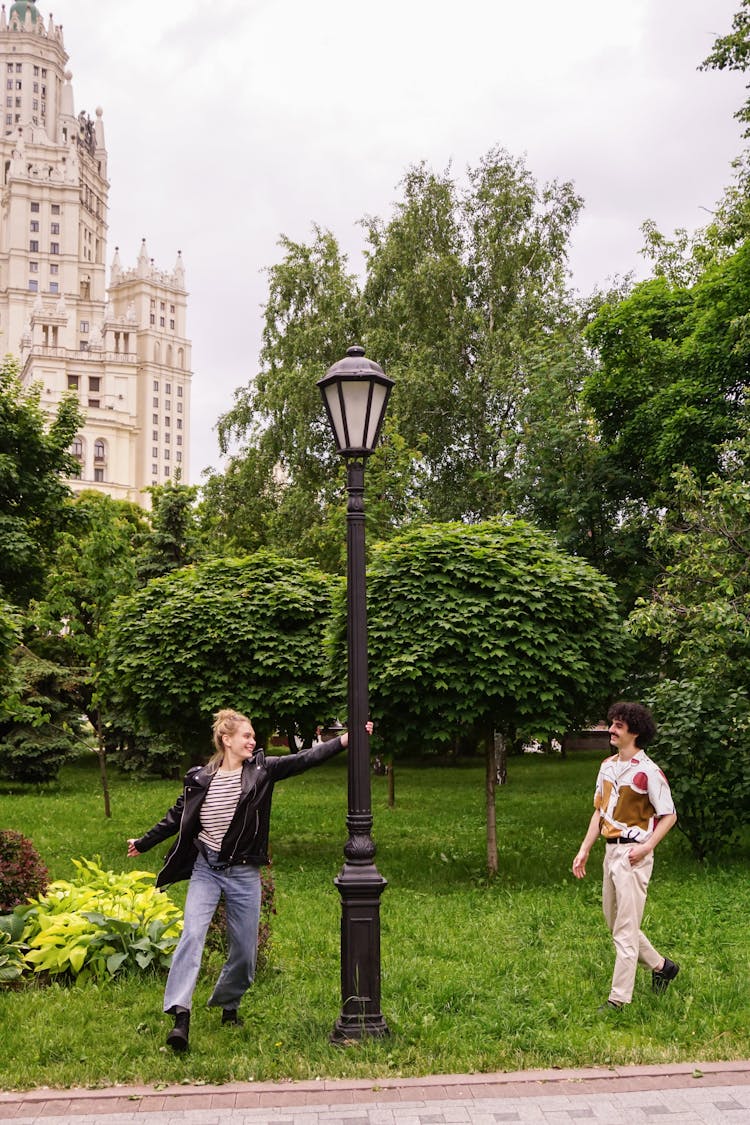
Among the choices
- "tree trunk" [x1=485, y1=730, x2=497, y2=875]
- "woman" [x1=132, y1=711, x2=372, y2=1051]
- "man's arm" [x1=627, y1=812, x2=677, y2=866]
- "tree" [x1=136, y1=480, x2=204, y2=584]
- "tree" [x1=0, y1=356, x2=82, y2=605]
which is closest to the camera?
"woman" [x1=132, y1=711, x2=372, y2=1051]

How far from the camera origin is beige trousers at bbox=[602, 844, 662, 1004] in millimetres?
7305

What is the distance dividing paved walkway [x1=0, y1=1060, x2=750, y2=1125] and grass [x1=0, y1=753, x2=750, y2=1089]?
0.18 meters

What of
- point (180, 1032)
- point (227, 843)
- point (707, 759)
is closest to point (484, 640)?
point (707, 759)

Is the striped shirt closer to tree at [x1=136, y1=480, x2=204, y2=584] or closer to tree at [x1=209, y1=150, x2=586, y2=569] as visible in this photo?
tree at [x1=209, y1=150, x2=586, y2=569]

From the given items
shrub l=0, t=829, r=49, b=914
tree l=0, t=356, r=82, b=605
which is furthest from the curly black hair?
tree l=0, t=356, r=82, b=605

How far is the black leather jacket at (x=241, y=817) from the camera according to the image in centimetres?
679

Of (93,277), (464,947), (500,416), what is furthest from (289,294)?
(93,277)

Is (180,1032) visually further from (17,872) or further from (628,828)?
(628,828)

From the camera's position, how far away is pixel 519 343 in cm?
2908

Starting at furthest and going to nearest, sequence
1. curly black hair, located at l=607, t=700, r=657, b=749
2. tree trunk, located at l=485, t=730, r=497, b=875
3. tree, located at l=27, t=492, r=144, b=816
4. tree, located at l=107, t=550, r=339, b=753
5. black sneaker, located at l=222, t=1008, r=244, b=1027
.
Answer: tree, located at l=27, t=492, r=144, b=816 < tree, located at l=107, t=550, r=339, b=753 < tree trunk, located at l=485, t=730, r=497, b=875 < curly black hair, located at l=607, t=700, r=657, b=749 < black sneaker, located at l=222, t=1008, r=244, b=1027

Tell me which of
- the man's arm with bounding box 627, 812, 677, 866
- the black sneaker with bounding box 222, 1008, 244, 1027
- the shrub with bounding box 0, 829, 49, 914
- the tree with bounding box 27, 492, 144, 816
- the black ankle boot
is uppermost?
the tree with bounding box 27, 492, 144, 816

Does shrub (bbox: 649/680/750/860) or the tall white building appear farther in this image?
the tall white building

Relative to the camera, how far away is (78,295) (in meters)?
152

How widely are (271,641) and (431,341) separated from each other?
1854cm
